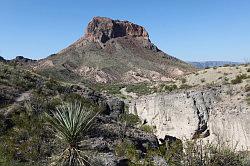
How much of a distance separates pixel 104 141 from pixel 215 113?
1332cm

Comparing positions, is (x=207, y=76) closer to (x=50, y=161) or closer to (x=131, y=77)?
(x=50, y=161)

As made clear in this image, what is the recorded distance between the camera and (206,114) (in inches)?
1213

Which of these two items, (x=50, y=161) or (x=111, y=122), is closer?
(x=50, y=161)

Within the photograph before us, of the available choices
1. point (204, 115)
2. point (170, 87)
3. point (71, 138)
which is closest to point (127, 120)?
point (204, 115)

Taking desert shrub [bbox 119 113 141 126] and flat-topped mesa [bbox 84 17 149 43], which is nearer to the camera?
desert shrub [bbox 119 113 141 126]

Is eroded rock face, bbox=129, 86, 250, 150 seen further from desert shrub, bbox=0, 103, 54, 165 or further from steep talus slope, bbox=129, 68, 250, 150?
desert shrub, bbox=0, 103, 54, 165

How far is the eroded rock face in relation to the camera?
92.9 ft

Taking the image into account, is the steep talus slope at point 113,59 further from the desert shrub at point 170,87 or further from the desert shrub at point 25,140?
the desert shrub at point 25,140

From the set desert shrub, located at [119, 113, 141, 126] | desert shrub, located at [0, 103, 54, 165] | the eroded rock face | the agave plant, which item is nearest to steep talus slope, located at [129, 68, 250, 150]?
the eroded rock face

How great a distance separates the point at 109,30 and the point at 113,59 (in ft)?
70.2

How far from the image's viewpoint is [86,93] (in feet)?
92.4

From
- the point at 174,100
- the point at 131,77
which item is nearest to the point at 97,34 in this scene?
the point at 131,77

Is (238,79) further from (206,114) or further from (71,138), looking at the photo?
(71,138)

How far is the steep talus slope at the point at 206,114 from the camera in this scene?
28.3 meters
